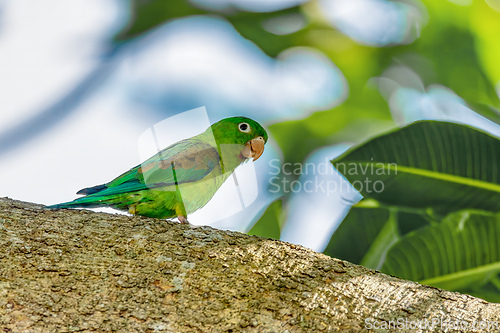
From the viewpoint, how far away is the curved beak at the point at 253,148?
1.92 metres

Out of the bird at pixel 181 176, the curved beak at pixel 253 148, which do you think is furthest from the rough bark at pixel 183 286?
the curved beak at pixel 253 148

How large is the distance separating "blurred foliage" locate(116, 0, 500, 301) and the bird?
674 mm

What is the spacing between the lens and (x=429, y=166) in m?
2.32

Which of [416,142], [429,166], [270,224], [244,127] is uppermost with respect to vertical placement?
[244,127]

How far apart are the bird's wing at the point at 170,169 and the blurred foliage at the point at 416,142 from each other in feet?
2.71

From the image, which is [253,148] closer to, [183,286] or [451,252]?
[183,286]

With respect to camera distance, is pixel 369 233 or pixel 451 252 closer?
pixel 451 252

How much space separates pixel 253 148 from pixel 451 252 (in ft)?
4.17

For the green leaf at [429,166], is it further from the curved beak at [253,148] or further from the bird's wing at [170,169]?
the bird's wing at [170,169]

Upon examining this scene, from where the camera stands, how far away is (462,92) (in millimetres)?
2621

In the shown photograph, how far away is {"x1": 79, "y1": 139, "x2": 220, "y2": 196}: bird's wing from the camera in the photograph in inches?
67.5

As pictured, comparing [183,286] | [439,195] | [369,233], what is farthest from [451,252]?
[183,286]

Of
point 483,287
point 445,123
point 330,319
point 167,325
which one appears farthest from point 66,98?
point 483,287

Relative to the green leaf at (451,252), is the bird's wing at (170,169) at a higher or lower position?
higher
